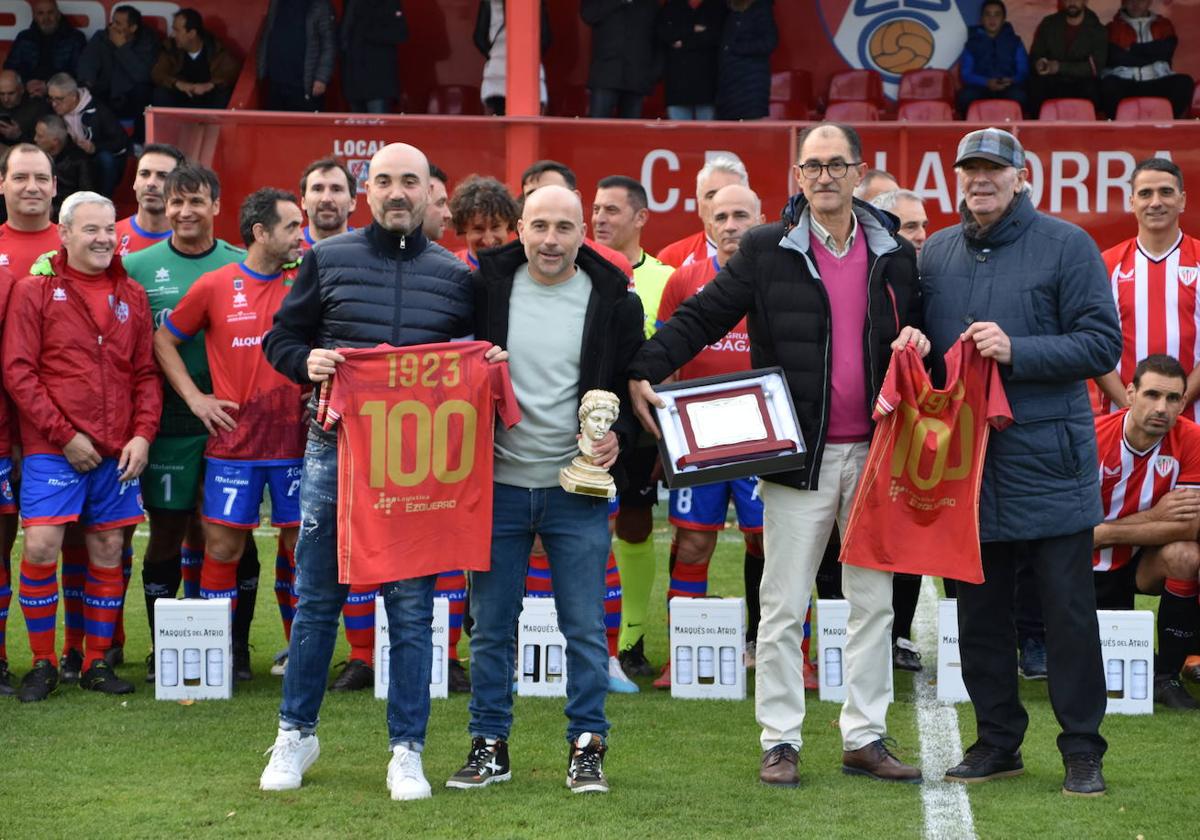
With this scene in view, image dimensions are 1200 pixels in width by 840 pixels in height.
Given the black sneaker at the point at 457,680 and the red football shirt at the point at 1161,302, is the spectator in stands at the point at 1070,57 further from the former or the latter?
the black sneaker at the point at 457,680

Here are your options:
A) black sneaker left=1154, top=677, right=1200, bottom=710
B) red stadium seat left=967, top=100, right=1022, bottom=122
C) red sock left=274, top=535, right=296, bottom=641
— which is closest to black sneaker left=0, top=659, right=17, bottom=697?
red sock left=274, top=535, right=296, bottom=641

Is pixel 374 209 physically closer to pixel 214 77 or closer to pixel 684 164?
pixel 684 164

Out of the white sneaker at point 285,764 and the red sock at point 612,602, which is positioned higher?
the red sock at point 612,602

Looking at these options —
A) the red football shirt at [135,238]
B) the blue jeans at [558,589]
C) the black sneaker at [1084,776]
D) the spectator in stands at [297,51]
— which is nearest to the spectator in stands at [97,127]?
the spectator in stands at [297,51]

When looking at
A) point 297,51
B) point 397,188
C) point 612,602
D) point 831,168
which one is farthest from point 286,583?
point 297,51

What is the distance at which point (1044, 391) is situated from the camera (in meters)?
5.21

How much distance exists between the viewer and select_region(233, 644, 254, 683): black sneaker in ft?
23.0

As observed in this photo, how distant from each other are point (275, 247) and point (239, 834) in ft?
8.73

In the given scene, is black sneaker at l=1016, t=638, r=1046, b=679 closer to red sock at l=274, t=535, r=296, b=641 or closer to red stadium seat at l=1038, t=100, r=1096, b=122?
red sock at l=274, t=535, r=296, b=641

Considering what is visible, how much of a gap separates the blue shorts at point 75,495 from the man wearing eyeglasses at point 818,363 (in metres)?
2.52

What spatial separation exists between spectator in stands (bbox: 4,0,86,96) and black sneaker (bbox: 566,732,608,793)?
428 inches

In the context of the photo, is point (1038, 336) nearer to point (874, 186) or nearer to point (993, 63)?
point (874, 186)

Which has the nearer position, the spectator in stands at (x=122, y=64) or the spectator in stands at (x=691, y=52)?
the spectator in stands at (x=691, y=52)

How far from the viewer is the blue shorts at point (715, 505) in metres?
6.82
